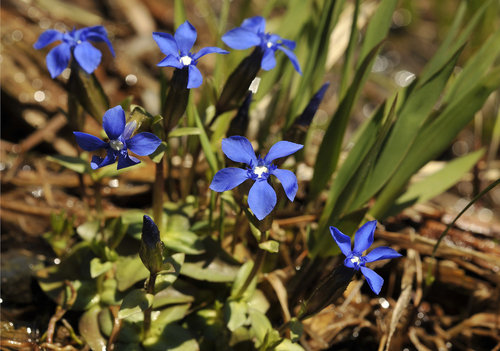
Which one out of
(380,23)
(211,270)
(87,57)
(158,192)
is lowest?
(211,270)

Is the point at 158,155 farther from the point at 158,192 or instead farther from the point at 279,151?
the point at 279,151

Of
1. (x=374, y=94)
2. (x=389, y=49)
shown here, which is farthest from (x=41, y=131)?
(x=389, y=49)

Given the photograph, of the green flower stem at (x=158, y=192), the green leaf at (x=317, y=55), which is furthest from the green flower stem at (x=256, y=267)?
the green leaf at (x=317, y=55)

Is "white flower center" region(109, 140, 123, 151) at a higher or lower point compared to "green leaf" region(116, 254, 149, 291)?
higher

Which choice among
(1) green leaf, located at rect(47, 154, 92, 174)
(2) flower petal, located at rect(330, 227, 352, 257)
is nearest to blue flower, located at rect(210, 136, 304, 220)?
(2) flower petal, located at rect(330, 227, 352, 257)

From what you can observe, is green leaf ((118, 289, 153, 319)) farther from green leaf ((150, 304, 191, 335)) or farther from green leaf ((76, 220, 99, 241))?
green leaf ((76, 220, 99, 241))

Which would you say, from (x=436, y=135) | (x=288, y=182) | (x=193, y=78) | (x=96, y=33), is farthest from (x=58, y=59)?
(x=436, y=135)
